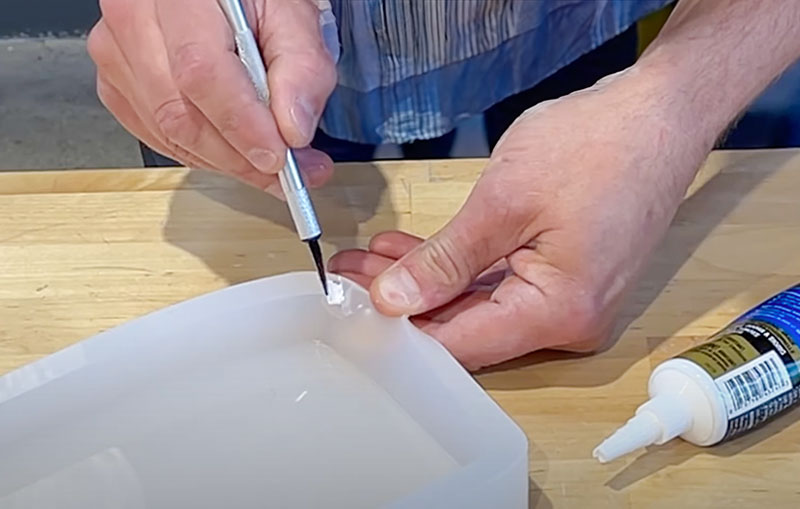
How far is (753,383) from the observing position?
0.58m

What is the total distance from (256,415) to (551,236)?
0.18 meters

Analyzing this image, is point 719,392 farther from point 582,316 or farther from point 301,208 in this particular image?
point 301,208

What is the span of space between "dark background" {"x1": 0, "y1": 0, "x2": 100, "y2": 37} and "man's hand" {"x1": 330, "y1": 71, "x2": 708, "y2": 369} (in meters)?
1.18

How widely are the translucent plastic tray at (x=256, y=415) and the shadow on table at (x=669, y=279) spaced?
65mm

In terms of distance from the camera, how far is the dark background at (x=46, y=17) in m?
1.68

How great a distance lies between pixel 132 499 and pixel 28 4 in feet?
4.19

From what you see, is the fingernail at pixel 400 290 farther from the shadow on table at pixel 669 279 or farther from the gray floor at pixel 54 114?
the gray floor at pixel 54 114

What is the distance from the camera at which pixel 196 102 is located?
2.08 ft

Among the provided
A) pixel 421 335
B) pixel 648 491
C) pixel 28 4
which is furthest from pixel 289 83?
pixel 28 4

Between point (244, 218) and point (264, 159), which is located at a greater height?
point (264, 159)

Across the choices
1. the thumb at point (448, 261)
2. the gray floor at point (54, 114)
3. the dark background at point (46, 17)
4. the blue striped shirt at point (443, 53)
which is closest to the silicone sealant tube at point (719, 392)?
the thumb at point (448, 261)

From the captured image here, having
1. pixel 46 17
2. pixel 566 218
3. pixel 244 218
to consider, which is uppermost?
pixel 566 218

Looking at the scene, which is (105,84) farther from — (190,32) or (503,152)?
(503,152)

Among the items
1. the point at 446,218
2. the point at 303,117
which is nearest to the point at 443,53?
the point at 446,218
